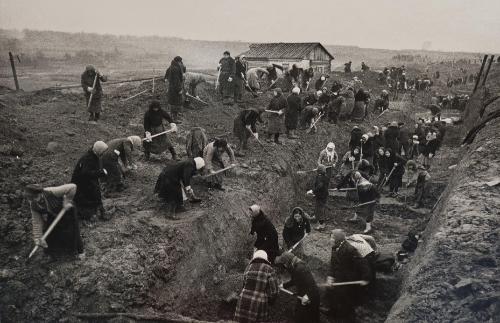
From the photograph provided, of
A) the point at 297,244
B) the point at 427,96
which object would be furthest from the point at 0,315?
the point at 427,96

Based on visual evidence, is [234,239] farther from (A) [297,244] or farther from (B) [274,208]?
(B) [274,208]

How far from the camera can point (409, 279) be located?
5.95 meters

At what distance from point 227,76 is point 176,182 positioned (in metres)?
8.76

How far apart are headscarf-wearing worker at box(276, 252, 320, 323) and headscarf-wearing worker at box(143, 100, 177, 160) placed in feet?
17.5

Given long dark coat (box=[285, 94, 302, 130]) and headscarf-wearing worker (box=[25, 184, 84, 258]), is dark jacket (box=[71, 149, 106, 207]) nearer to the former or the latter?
headscarf-wearing worker (box=[25, 184, 84, 258])

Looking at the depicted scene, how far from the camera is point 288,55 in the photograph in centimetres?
2869

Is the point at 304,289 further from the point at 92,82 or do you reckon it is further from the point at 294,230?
the point at 92,82

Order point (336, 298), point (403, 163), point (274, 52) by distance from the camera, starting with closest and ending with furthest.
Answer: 1. point (336, 298)
2. point (403, 163)
3. point (274, 52)

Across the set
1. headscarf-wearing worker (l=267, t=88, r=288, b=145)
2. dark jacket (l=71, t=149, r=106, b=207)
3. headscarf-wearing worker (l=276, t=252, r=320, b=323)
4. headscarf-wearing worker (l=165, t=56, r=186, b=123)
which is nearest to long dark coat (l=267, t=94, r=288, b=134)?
headscarf-wearing worker (l=267, t=88, r=288, b=145)

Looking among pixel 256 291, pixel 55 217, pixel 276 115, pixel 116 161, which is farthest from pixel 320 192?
pixel 55 217

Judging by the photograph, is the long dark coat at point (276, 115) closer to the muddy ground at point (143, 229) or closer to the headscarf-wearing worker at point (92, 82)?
the muddy ground at point (143, 229)

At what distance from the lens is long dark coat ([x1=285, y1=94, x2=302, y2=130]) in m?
13.0

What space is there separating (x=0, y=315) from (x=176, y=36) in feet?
277

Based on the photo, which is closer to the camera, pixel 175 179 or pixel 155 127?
pixel 175 179
